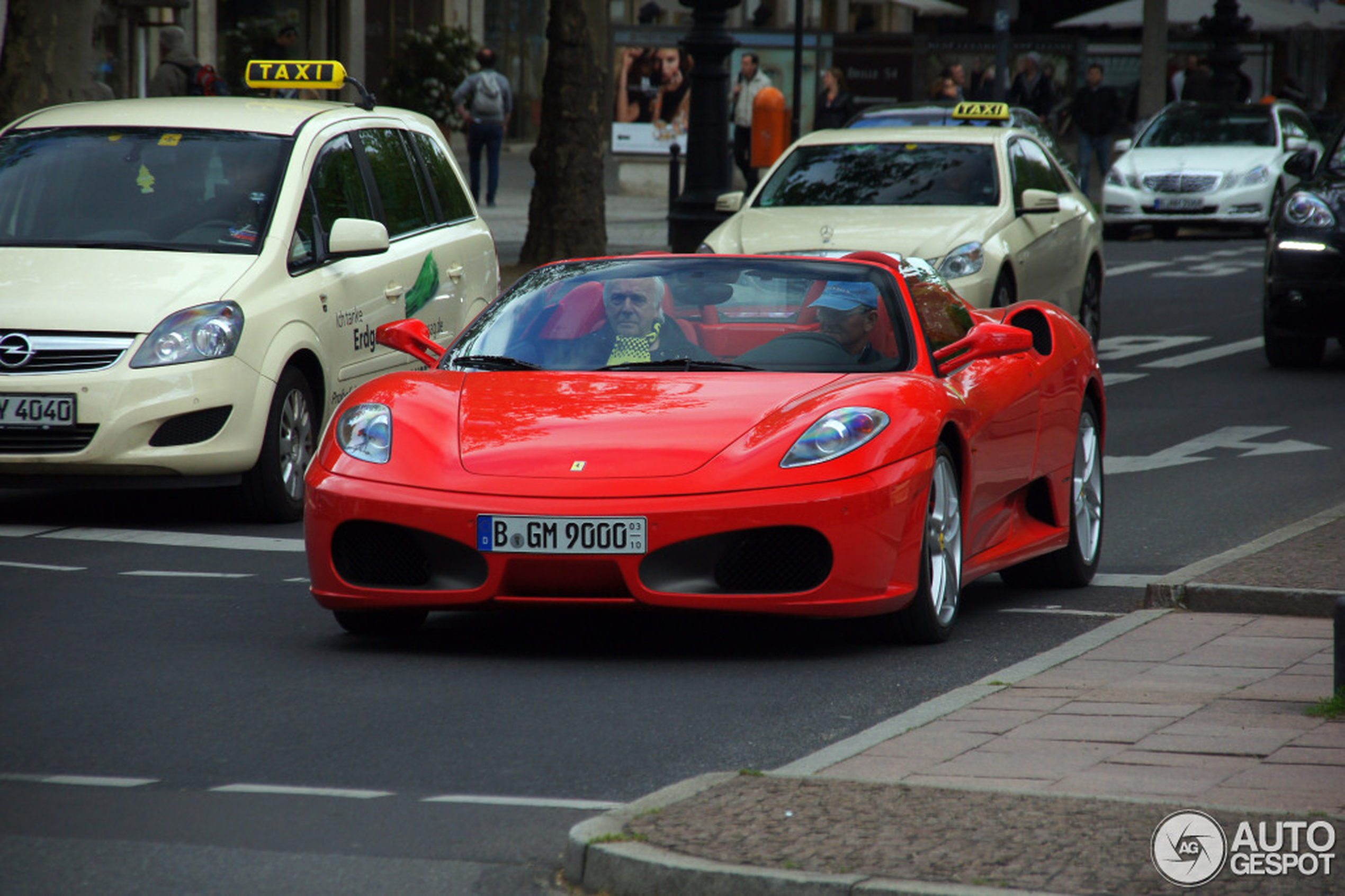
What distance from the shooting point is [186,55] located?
819 inches

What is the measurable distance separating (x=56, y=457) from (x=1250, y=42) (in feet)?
111

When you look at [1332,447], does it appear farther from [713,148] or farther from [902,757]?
[713,148]

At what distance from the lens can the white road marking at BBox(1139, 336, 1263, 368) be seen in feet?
54.4

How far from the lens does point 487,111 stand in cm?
2955

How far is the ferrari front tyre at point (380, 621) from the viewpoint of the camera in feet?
23.7

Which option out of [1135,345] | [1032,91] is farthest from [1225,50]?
[1135,345]

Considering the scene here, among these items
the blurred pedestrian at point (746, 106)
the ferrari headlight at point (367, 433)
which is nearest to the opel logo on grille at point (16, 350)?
the ferrari headlight at point (367, 433)

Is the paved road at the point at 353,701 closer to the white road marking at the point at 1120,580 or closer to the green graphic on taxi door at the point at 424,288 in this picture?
the white road marking at the point at 1120,580

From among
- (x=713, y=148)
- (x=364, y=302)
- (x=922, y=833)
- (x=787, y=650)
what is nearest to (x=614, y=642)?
(x=787, y=650)

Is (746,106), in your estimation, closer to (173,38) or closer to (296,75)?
(173,38)

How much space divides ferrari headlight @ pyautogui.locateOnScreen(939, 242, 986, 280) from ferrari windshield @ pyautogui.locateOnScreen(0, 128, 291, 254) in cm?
492

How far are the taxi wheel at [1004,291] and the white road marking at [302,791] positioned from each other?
9704 millimetres

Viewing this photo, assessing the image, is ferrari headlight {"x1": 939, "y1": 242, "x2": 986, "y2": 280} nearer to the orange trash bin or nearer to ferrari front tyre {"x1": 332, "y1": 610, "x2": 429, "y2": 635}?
ferrari front tyre {"x1": 332, "y1": 610, "x2": 429, "y2": 635}

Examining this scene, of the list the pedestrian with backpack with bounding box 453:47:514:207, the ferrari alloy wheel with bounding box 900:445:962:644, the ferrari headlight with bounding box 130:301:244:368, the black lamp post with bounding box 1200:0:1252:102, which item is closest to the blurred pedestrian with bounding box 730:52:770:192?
the pedestrian with backpack with bounding box 453:47:514:207
